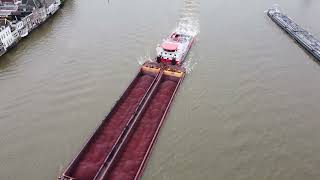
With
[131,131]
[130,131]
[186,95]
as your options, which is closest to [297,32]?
[186,95]

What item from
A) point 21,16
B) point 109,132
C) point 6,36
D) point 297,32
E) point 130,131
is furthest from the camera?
point 21,16

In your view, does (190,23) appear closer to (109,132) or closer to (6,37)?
(6,37)

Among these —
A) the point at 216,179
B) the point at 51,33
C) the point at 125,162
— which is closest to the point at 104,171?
the point at 125,162

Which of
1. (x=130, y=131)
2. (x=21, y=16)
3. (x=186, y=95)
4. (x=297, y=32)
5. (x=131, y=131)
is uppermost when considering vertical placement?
(x=21, y=16)

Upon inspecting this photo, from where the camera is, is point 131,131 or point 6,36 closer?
point 131,131

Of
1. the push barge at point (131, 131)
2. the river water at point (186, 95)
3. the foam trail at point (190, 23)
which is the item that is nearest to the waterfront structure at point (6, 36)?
the river water at point (186, 95)

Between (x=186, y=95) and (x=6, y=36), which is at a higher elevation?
(x=6, y=36)
